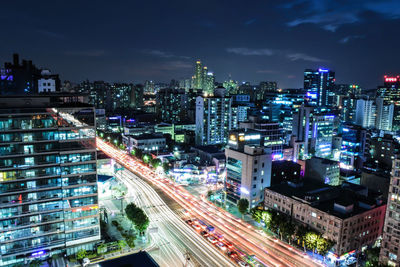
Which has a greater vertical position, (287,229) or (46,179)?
(46,179)

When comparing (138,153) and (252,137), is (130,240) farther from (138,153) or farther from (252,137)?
(138,153)

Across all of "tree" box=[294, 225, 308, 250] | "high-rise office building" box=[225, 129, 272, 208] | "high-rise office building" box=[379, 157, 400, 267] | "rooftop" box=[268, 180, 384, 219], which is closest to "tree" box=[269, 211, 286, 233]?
"tree" box=[294, 225, 308, 250]

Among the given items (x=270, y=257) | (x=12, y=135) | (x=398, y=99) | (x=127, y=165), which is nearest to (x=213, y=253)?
(x=270, y=257)

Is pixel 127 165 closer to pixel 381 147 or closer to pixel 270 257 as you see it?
pixel 270 257

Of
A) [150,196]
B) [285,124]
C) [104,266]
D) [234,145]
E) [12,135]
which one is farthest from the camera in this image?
[285,124]

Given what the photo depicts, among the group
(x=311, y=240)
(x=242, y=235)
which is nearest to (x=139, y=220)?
(x=242, y=235)

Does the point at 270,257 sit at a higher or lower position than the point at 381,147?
lower
